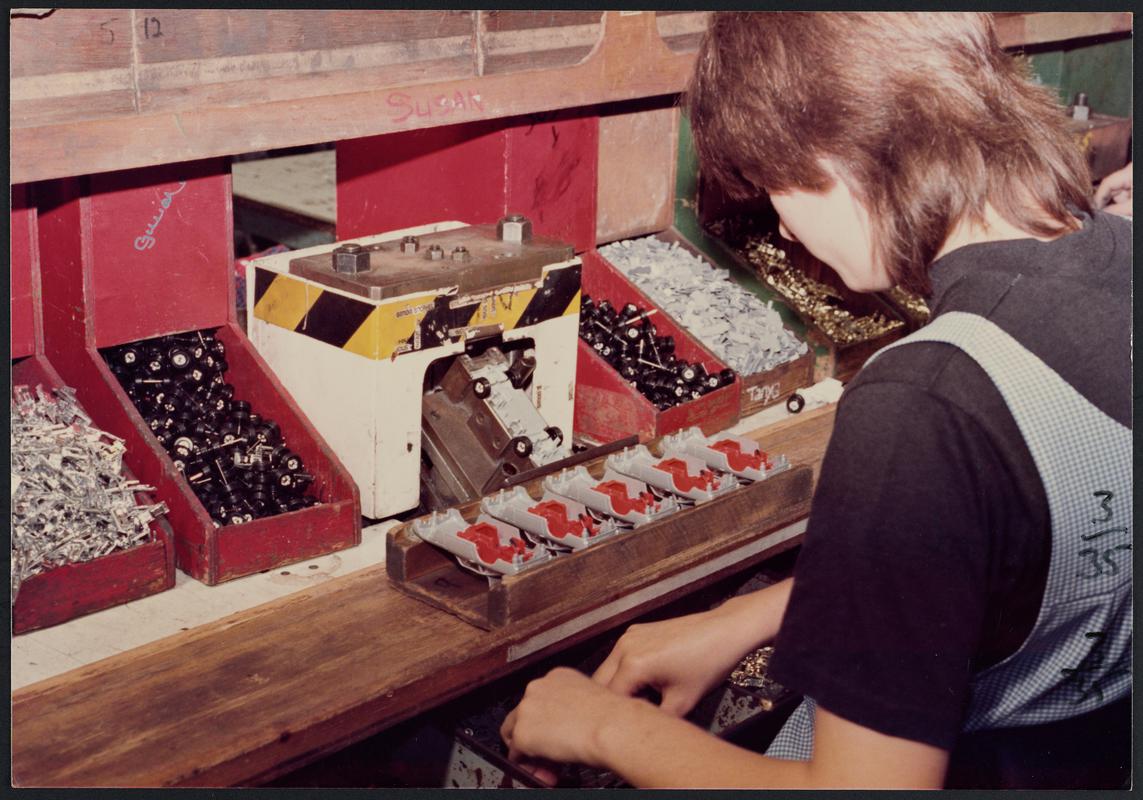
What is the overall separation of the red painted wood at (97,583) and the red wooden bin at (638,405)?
1.23m

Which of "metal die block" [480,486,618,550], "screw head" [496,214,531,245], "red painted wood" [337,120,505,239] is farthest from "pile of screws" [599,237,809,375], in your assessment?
"metal die block" [480,486,618,550]

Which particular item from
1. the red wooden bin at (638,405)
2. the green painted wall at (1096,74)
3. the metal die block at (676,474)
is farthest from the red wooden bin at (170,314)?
the green painted wall at (1096,74)

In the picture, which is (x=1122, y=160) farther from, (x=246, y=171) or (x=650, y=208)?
(x=246, y=171)

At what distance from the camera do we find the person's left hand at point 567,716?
154 centimetres

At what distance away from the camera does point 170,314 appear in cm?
307

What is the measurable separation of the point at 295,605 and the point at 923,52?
5.36 feet

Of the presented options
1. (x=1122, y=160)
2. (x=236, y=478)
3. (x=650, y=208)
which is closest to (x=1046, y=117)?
(x=236, y=478)

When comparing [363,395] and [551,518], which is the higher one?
[363,395]

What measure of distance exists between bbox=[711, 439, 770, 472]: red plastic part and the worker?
4.54ft

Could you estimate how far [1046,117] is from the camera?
5.10 feet

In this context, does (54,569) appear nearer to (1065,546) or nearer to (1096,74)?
(1065,546)

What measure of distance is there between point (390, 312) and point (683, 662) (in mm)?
1318

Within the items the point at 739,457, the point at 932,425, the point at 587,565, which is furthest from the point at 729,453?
the point at 932,425

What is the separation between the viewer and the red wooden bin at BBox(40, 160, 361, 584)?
2762mm
